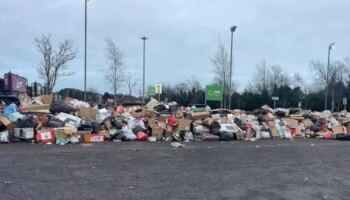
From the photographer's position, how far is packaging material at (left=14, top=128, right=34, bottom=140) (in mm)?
15062

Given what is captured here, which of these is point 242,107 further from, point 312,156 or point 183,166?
point 183,166

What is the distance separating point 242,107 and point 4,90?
3085cm

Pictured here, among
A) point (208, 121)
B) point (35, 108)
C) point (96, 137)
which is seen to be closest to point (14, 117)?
point (35, 108)

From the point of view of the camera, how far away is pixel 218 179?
886cm

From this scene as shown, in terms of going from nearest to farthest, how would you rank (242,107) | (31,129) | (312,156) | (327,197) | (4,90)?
(327,197) < (312,156) < (31,129) < (4,90) < (242,107)

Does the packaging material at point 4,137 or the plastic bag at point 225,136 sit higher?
the packaging material at point 4,137

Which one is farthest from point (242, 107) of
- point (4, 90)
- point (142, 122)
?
point (142, 122)

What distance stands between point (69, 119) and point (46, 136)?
1693mm

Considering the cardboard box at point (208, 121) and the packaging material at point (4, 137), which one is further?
the cardboard box at point (208, 121)

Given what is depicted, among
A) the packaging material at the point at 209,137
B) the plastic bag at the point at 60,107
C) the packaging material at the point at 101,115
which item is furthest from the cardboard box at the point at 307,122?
the plastic bag at the point at 60,107

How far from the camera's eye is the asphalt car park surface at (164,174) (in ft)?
24.4

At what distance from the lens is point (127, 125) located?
58.0 ft

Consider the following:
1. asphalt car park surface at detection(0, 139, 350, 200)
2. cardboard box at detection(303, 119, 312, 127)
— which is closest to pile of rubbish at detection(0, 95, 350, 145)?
cardboard box at detection(303, 119, 312, 127)

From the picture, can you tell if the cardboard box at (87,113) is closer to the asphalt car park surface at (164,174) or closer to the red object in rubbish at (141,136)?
the red object in rubbish at (141,136)
